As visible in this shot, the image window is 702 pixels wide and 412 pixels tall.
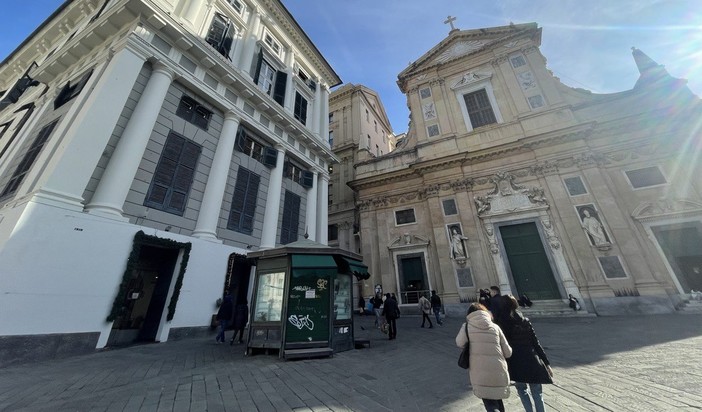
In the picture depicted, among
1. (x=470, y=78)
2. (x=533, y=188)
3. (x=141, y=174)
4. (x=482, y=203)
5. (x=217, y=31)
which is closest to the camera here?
(x=141, y=174)

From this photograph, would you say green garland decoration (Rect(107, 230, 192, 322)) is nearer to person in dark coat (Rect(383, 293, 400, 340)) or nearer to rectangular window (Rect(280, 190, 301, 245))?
rectangular window (Rect(280, 190, 301, 245))

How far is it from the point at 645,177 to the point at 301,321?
63.0 ft

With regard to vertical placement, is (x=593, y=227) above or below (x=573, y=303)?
above

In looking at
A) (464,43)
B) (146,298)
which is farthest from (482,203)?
(146,298)

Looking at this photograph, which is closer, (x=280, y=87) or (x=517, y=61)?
(x=280, y=87)

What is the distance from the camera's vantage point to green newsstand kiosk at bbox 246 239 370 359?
6.58 m

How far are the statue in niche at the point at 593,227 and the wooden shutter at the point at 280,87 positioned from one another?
18.4 m

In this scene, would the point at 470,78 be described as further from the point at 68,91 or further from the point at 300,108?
the point at 68,91

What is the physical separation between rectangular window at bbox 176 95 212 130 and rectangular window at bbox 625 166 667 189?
72.9 ft

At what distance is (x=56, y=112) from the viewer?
1000 cm

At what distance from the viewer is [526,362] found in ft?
10.2

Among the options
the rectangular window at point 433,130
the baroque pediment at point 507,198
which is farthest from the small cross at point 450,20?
the baroque pediment at point 507,198

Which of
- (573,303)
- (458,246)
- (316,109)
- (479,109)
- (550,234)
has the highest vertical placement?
(316,109)

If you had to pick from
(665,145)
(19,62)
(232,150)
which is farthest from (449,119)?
(19,62)
